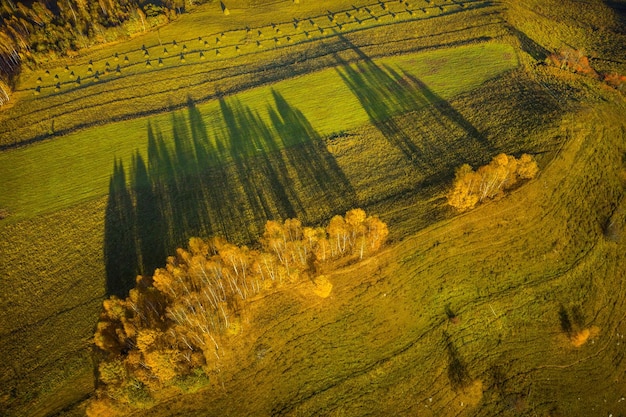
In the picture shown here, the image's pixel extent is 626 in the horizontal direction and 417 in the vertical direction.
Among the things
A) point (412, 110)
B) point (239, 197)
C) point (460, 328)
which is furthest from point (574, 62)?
point (239, 197)

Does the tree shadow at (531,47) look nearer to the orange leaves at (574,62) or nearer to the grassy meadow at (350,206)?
the grassy meadow at (350,206)

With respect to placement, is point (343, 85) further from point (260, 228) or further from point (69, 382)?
point (69, 382)

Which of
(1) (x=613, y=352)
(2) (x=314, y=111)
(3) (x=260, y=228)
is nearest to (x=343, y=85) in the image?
(2) (x=314, y=111)

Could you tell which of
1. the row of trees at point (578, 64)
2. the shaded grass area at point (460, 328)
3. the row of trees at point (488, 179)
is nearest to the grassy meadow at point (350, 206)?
the shaded grass area at point (460, 328)

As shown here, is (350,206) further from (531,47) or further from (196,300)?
(531,47)

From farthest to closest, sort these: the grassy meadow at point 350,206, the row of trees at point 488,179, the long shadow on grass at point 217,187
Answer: the long shadow on grass at point 217,187 < the row of trees at point 488,179 < the grassy meadow at point 350,206

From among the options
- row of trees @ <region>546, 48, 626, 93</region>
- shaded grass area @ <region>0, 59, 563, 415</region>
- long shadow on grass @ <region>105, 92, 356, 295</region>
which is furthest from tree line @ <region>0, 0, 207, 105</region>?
row of trees @ <region>546, 48, 626, 93</region>
